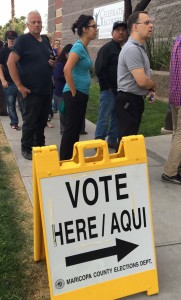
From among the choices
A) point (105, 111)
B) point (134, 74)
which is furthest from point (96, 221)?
point (105, 111)

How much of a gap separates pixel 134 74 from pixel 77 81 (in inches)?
41.1

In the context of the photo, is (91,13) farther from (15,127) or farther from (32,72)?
(32,72)

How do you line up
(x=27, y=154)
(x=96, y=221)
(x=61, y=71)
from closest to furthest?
(x=96, y=221)
(x=27, y=154)
(x=61, y=71)

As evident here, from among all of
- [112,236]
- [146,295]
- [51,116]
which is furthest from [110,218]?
[51,116]

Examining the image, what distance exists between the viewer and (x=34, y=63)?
527 cm

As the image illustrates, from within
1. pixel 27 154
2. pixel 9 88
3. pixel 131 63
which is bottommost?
pixel 27 154

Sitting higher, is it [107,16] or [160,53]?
[107,16]

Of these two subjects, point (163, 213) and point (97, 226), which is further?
point (163, 213)

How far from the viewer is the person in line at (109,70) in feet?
17.5

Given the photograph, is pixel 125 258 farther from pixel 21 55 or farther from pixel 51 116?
pixel 51 116

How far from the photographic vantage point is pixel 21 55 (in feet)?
16.9

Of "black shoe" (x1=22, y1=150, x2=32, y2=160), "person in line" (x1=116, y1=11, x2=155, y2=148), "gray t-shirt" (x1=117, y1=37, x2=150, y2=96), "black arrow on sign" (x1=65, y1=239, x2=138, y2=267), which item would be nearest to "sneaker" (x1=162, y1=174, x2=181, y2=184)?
"person in line" (x1=116, y1=11, x2=155, y2=148)

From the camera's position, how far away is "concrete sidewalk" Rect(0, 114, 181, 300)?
9.09ft

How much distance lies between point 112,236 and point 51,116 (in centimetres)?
640
